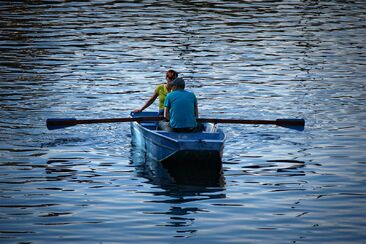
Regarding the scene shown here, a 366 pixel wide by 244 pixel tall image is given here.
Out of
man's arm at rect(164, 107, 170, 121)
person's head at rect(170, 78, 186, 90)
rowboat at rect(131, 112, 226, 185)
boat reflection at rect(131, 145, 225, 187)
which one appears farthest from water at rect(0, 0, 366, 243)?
person's head at rect(170, 78, 186, 90)

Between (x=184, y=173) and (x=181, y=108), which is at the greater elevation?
(x=181, y=108)

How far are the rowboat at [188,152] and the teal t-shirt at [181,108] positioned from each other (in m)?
0.24

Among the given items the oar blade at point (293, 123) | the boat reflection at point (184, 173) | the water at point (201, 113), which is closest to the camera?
the water at point (201, 113)

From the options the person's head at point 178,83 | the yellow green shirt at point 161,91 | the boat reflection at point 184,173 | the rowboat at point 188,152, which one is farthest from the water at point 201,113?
the person's head at point 178,83

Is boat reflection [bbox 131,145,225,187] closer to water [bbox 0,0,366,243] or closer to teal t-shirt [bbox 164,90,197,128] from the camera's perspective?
water [bbox 0,0,366,243]

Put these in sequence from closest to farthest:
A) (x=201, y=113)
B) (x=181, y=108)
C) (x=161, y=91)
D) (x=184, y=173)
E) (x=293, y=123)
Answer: (x=184, y=173), (x=181, y=108), (x=293, y=123), (x=161, y=91), (x=201, y=113)

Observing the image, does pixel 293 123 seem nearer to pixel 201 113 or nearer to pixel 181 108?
pixel 181 108

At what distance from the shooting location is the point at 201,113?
24750 mm

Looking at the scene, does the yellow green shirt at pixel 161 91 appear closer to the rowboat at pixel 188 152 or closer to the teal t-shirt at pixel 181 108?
the rowboat at pixel 188 152

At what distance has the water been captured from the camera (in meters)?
14.9

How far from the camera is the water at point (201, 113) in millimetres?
14883

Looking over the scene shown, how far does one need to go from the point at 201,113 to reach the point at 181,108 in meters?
5.96

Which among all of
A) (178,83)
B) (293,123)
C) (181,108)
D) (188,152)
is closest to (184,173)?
(188,152)

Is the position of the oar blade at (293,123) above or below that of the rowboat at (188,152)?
above
